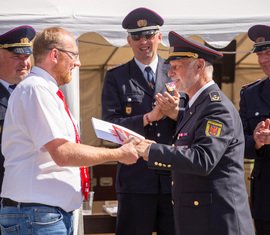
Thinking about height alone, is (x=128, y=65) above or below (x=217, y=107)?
above

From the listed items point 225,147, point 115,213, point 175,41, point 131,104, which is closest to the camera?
point 225,147

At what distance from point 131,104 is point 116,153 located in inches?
47.6

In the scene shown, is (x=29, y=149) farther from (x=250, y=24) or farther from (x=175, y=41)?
(x=250, y=24)

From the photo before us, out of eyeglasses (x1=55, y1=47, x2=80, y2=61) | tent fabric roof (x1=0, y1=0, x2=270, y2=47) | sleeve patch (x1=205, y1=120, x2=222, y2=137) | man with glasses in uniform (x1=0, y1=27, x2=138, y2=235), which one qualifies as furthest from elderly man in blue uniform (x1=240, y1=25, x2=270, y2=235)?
eyeglasses (x1=55, y1=47, x2=80, y2=61)

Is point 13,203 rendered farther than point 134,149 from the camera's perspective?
No

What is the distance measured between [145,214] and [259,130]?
0.98 meters

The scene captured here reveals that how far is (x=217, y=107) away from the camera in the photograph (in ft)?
10.0

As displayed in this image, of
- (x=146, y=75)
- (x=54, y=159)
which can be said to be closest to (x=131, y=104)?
(x=146, y=75)

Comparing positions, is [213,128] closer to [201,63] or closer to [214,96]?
[214,96]

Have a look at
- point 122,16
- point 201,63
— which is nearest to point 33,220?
point 201,63

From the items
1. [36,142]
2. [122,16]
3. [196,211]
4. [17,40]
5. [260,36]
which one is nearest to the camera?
[36,142]

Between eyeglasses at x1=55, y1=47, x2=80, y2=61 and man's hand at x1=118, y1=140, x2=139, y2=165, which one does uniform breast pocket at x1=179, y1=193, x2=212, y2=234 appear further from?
eyeglasses at x1=55, y1=47, x2=80, y2=61

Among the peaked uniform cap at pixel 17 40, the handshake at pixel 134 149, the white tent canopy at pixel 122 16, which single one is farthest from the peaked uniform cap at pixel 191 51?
the peaked uniform cap at pixel 17 40

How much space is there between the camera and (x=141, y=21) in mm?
4199
